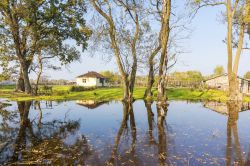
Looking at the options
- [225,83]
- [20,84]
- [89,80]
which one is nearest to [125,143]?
[20,84]

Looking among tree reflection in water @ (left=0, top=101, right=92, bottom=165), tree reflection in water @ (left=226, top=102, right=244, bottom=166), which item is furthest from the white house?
tree reflection in water @ (left=226, top=102, right=244, bottom=166)

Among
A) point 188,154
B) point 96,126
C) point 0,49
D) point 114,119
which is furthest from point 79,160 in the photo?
point 0,49

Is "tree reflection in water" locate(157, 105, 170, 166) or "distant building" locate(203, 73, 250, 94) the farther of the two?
"distant building" locate(203, 73, 250, 94)

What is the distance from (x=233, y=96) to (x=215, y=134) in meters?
24.5

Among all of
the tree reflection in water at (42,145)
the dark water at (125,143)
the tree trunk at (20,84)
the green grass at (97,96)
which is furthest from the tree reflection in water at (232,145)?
the tree trunk at (20,84)

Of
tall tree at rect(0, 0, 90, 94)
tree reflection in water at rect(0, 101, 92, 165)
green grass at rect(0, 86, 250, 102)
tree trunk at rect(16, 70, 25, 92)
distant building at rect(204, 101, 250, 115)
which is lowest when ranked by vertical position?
tree reflection in water at rect(0, 101, 92, 165)

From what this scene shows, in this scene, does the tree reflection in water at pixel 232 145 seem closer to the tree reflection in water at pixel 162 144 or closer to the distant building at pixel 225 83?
the tree reflection in water at pixel 162 144

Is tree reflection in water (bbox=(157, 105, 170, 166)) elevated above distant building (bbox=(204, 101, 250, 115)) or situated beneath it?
situated beneath

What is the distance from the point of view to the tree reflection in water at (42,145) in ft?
31.6

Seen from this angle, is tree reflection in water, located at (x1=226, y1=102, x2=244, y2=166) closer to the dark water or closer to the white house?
the dark water

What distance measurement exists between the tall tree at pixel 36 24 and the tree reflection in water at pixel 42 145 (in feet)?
91.4

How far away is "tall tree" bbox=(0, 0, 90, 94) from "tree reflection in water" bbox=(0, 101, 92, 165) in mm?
27869

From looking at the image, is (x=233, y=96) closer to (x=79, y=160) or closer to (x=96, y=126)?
(x=96, y=126)

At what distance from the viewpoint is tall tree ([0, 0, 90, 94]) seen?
4125 centimetres
